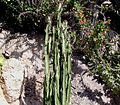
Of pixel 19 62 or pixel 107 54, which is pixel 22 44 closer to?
pixel 19 62

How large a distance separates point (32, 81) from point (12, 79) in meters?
0.26

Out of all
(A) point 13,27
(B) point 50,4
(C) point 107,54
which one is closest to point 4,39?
(A) point 13,27

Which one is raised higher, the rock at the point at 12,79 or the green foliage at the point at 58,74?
the green foliage at the point at 58,74

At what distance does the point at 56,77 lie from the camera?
366cm

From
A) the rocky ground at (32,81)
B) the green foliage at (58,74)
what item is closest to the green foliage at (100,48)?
the rocky ground at (32,81)

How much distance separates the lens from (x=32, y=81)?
4449 mm

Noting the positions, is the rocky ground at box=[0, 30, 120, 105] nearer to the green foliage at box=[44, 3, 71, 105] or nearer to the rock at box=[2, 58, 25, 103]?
the rock at box=[2, 58, 25, 103]

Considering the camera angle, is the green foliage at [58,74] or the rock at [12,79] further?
the rock at [12,79]

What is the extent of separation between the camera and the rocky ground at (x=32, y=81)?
4301mm

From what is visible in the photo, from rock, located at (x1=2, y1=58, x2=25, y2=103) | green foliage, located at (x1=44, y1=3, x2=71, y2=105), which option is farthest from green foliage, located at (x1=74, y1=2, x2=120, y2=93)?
rock, located at (x1=2, y1=58, x2=25, y2=103)

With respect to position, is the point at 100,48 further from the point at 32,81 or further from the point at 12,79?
the point at 12,79

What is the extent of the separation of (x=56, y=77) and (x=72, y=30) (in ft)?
4.23

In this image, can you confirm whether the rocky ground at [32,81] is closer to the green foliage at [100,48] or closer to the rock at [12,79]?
the rock at [12,79]

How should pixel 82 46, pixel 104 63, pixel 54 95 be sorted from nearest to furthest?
pixel 54 95
pixel 104 63
pixel 82 46
